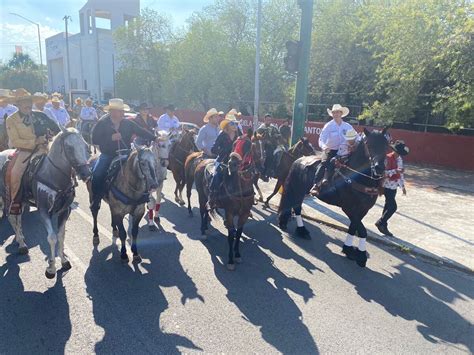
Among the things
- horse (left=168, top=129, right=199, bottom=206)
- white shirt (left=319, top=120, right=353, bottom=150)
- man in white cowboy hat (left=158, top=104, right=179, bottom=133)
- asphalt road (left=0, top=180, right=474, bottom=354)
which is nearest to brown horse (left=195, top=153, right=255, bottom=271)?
asphalt road (left=0, top=180, right=474, bottom=354)

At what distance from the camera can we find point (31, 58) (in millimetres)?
78250

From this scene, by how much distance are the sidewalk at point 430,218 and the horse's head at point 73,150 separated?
542 cm

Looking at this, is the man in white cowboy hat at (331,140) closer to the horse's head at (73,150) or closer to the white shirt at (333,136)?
the white shirt at (333,136)

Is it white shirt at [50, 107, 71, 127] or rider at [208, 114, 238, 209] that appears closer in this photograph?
rider at [208, 114, 238, 209]

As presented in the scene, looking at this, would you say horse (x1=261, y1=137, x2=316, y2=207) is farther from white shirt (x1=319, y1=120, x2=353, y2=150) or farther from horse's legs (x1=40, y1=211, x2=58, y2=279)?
horse's legs (x1=40, y1=211, x2=58, y2=279)

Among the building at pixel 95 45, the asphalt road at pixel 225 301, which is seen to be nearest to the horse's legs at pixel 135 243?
the asphalt road at pixel 225 301

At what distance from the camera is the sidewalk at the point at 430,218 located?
6.67 m

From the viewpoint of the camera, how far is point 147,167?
5.08 meters

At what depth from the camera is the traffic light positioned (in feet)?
29.8

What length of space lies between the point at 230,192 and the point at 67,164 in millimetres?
2469

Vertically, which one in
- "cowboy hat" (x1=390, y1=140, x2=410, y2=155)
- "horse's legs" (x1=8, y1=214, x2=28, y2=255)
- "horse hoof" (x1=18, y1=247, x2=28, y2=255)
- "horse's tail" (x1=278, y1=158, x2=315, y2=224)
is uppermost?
"cowboy hat" (x1=390, y1=140, x2=410, y2=155)

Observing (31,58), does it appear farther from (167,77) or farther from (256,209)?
(256,209)

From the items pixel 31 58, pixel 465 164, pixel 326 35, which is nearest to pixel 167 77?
pixel 326 35

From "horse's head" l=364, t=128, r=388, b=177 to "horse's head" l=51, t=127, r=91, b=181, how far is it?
4345 mm
